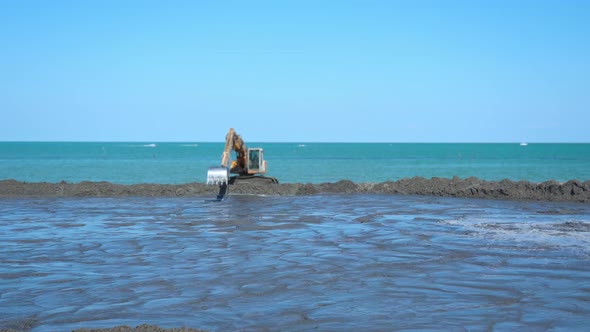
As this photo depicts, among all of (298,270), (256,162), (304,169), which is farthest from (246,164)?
(304,169)

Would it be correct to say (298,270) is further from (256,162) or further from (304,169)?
(304,169)

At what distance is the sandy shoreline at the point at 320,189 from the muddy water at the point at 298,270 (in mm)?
5578

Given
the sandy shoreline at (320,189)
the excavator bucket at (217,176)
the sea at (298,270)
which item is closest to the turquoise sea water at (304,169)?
the sandy shoreline at (320,189)

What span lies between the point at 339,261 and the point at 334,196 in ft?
49.2

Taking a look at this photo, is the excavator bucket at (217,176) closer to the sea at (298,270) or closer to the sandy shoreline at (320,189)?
the sea at (298,270)

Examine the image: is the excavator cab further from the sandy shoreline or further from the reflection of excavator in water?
the sandy shoreline

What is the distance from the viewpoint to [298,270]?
11.6 metres

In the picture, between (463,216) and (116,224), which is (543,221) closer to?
(463,216)

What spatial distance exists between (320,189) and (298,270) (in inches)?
726

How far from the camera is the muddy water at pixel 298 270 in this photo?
853 cm

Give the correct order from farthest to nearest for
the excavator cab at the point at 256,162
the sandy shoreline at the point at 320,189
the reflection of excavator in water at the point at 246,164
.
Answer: the excavator cab at the point at 256,162 → the reflection of excavator in water at the point at 246,164 → the sandy shoreline at the point at 320,189

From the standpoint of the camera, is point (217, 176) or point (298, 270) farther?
point (217, 176)

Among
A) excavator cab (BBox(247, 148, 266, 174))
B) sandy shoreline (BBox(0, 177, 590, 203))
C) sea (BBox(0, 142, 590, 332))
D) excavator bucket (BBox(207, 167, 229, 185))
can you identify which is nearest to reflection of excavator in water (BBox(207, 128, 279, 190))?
excavator cab (BBox(247, 148, 266, 174))

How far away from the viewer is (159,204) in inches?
961
